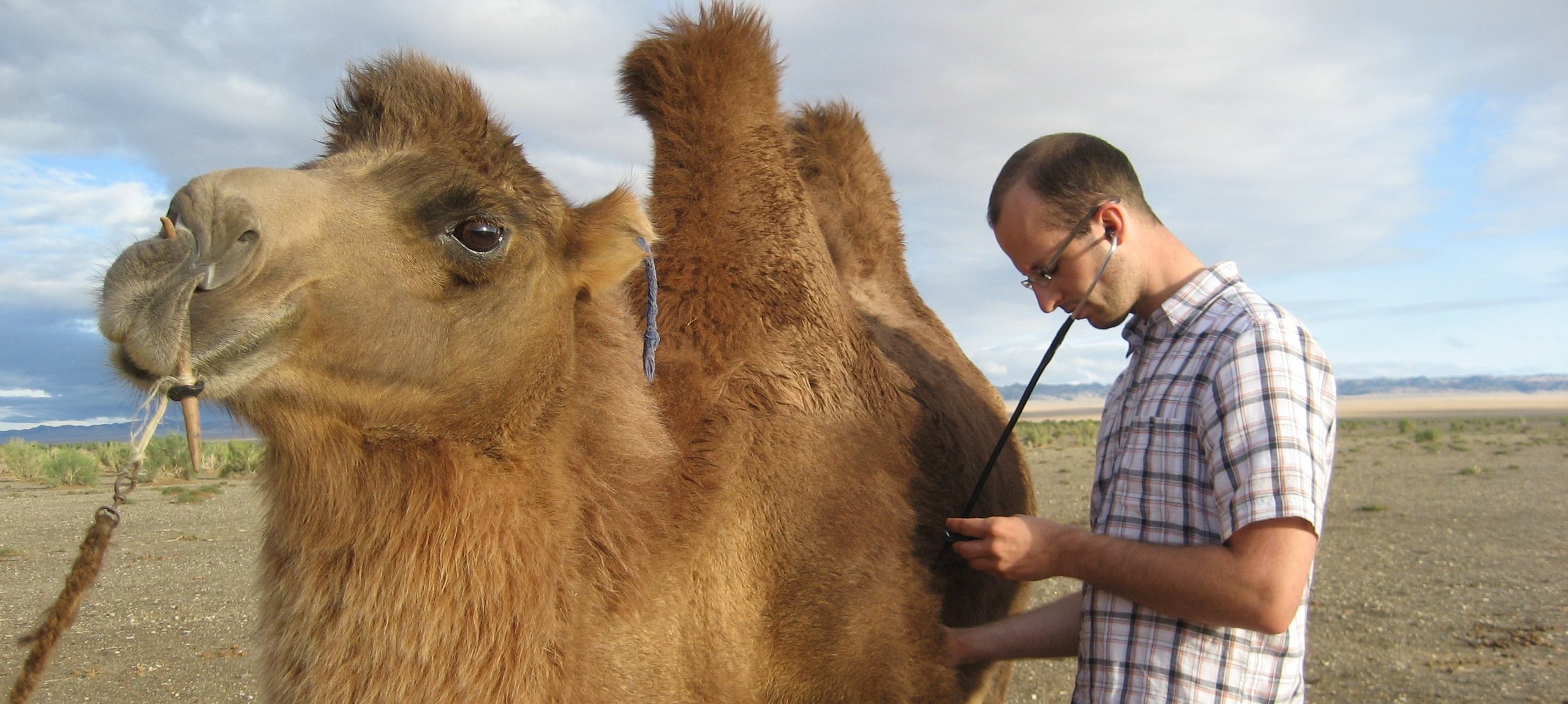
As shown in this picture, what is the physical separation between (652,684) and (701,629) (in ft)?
0.61

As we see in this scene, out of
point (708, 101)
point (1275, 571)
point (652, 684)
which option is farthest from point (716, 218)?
point (1275, 571)

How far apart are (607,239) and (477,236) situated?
35cm

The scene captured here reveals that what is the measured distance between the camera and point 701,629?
2416 mm

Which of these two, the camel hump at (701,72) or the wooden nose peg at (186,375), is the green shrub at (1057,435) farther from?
the wooden nose peg at (186,375)

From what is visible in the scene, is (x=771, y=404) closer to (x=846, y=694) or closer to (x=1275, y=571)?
(x=846, y=694)

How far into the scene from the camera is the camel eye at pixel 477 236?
2.26 m

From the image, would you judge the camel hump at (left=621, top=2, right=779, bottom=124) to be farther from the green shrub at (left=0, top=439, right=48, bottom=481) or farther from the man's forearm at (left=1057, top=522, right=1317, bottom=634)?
the green shrub at (left=0, top=439, right=48, bottom=481)

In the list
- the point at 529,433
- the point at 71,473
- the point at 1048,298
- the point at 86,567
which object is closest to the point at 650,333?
the point at 529,433

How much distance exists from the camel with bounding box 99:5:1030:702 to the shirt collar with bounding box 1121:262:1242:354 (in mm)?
894

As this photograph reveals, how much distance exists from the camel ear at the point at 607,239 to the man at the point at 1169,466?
0.96 metres

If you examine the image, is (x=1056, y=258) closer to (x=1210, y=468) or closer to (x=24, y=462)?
(x=1210, y=468)

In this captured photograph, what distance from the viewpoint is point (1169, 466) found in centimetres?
224

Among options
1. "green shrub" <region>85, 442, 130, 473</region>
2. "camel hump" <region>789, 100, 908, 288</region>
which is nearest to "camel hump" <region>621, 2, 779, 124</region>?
"camel hump" <region>789, 100, 908, 288</region>

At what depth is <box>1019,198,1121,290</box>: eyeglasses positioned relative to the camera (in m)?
2.38
